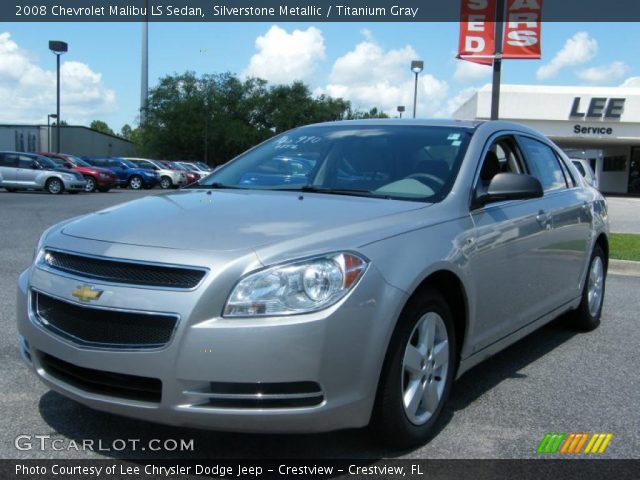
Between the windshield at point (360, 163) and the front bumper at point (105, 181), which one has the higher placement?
the windshield at point (360, 163)

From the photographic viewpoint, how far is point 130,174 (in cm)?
3344

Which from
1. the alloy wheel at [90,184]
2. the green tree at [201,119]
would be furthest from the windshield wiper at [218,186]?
the green tree at [201,119]

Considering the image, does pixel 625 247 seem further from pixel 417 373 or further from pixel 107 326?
pixel 107 326

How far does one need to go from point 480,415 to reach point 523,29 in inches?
405

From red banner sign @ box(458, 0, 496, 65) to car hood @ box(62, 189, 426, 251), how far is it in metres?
9.82

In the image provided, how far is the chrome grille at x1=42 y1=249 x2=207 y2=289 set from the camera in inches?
106

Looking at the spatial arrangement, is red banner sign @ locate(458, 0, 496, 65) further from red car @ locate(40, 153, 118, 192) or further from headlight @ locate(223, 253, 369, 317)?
red car @ locate(40, 153, 118, 192)

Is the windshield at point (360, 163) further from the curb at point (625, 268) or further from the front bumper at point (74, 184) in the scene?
the front bumper at point (74, 184)

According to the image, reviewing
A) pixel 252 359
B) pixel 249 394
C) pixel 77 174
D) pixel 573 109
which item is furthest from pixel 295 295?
pixel 573 109

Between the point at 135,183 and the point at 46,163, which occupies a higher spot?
the point at 46,163

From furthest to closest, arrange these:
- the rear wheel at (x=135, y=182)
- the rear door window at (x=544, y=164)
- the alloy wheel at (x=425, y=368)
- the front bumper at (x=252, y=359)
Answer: the rear wheel at (x=135, y=182) → the rear door window at (x=544, y=164) → the alloy wheel at (x=425, y=368) → the front bumper at (x=252, y=359)

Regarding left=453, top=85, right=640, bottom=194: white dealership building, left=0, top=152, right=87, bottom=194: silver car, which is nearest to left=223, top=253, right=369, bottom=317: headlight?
left=0, top=152, right=87, bottom=194: silver car

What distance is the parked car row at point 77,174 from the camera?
25.6 meters

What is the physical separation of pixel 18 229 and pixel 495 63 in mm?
9347
